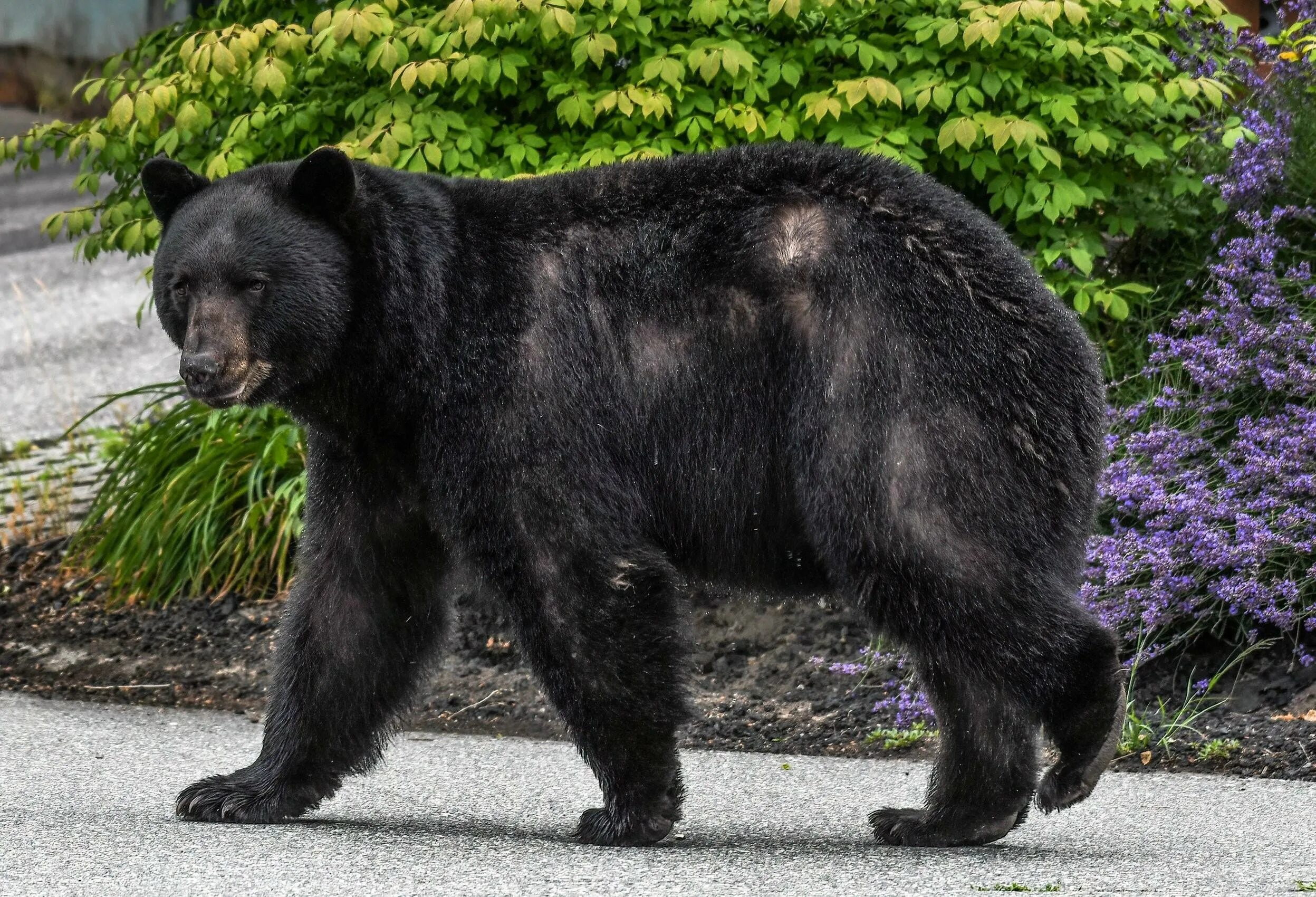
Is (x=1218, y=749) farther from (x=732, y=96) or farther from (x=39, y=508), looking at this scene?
(x=39, y=508)

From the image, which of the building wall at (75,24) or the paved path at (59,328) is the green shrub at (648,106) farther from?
the building wall at (75,24)

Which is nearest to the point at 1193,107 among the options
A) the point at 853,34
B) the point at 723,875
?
the point at 853,34

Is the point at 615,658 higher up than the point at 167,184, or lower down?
lower down

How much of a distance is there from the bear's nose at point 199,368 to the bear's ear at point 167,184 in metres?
0.62

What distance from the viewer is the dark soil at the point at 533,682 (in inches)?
227

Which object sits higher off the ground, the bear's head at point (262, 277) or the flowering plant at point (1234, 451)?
the bear's head at point (262, 277)

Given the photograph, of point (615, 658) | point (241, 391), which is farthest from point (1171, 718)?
point (241, 391)

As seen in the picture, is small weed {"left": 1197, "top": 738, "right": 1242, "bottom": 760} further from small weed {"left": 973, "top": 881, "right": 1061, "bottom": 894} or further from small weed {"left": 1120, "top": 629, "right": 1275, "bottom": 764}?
small weed {"left": 973, "top": 881, "right": 1061, "bottom": 894}

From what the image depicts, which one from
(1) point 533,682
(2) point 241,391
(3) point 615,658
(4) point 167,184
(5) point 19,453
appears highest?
(4) point 167,184

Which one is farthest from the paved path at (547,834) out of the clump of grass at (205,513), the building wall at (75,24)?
the building wall at (75,24)

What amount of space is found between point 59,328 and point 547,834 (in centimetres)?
1219

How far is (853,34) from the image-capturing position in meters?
6.80

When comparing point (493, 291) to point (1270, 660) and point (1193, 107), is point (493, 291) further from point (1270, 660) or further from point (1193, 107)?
point (1193, 107)

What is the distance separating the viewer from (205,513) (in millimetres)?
7625
